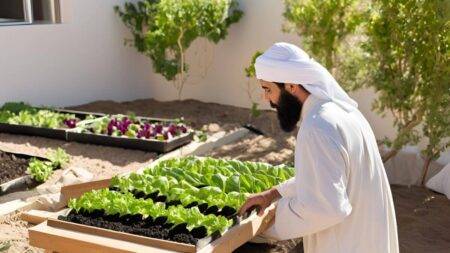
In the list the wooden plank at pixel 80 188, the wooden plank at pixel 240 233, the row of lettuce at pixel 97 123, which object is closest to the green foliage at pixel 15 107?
the row of lettuce at pixel 97 123

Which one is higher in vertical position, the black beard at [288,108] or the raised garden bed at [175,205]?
the black beard at [288,108]

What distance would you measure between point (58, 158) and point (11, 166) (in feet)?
1.52

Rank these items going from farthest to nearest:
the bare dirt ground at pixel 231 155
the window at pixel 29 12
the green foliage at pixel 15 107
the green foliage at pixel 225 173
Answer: the window at pixel 29 12, the green foliage at pixel 15 107, the bare dirt ground at pixel 231 155, the green foliage at pixel 225 173

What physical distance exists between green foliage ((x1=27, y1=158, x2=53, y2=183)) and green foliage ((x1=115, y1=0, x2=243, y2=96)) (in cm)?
349

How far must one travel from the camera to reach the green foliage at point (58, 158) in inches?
→ 234

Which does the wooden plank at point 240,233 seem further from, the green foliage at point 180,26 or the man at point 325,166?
the green foliage at point 180,26

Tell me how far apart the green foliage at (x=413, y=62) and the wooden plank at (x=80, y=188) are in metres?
3.07

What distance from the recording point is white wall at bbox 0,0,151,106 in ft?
26.9

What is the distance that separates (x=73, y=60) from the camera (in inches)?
353

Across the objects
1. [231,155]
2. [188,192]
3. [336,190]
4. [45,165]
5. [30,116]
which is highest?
[336,190]

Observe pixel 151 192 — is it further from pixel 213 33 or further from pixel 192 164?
pixel 213 33

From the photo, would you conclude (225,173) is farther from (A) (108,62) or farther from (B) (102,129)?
(A) (108,62)

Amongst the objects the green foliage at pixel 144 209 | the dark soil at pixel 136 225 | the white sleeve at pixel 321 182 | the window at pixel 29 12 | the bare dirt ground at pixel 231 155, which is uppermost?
the window at pixel 29 12

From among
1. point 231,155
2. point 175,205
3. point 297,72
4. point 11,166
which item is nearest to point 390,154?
point 231,155
